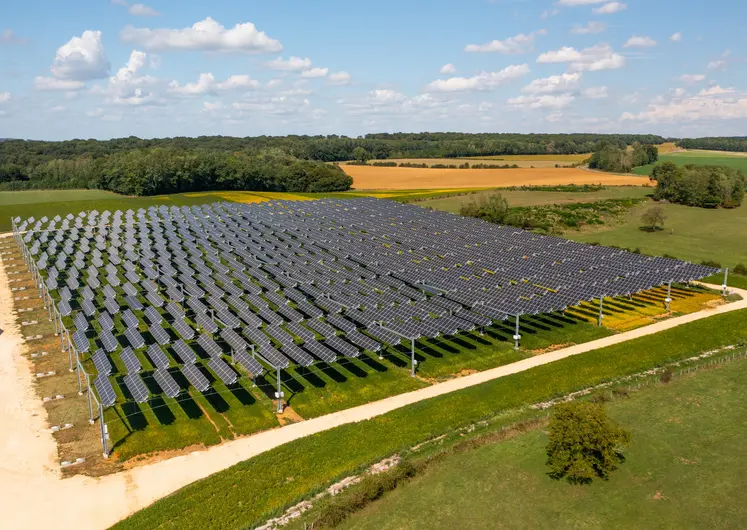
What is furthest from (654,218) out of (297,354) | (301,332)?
(297,354)

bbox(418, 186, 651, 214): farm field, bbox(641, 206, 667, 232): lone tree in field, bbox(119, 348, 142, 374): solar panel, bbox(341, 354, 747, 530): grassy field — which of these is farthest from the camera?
bbox(418, 186, 651, 214): farm field

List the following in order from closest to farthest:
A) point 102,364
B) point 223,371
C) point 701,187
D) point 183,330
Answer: point 223,371, point 102,364, point 183,330, point 701,187

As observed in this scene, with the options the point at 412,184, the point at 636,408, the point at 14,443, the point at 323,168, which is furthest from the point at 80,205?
the point at 636,408

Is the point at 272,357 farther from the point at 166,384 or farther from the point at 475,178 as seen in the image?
the point at 475,178

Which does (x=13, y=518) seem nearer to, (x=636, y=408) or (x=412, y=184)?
(x=636, y=408)

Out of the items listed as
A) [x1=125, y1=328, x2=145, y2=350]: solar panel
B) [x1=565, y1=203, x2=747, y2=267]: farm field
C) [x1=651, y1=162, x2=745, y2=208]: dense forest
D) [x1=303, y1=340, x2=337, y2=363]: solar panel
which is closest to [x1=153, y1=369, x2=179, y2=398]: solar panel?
[x1=125, y1=328, x2=145, y2=350]: solar panel

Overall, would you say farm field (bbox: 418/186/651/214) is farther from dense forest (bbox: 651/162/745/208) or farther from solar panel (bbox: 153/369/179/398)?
solar panel (bbox: 153/369/179/398)

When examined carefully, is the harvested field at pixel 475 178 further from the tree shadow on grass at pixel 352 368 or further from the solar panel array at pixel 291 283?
the tree shadow on grass at pixel 352 368
